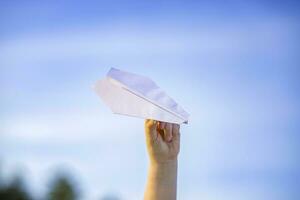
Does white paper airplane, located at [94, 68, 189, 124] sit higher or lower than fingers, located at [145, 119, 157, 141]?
higher

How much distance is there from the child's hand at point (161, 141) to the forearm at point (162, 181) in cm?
3

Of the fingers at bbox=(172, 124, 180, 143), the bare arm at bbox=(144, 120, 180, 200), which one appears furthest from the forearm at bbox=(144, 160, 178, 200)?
the fingers at bbox=(172, 124, 180, 143)

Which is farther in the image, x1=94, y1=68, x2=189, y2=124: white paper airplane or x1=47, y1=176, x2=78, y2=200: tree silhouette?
x1=47, y1=176, x2=78, y2=200: tree silhouette

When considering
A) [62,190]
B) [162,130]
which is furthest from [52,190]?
[162,130]

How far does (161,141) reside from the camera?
3.50 metres

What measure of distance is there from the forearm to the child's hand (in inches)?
1.2

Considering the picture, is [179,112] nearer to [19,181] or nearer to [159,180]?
[159,180]

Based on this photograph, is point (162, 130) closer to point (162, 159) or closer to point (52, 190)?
point (162, 159)

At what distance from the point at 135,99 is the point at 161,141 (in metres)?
0.38

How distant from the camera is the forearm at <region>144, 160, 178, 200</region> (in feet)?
11.2

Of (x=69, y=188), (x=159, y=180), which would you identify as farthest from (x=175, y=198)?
(x=69, y=188)

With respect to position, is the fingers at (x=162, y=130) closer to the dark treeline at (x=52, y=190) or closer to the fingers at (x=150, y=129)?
the fingers at (x=150, y=129)

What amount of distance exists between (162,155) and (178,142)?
0.13m

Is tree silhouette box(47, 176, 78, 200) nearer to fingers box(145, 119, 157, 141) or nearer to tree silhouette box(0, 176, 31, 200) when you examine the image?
tree silhouette box(0, 176, 31, 200)
